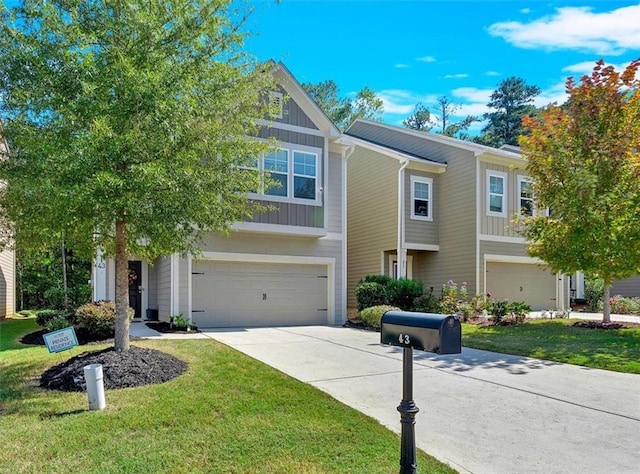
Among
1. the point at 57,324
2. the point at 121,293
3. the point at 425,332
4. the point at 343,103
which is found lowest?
the point at 57,324

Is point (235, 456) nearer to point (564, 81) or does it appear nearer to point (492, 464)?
point (492, 464)

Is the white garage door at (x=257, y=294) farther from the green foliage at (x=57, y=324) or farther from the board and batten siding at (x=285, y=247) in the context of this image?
the green foliage at (x=57, y=324)

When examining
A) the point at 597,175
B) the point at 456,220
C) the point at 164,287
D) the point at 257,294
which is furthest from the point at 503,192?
the point at 164,287

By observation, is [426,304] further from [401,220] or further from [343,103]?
[343,103]

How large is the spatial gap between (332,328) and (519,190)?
363 inches

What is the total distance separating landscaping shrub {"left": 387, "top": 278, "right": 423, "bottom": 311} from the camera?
14734 mm

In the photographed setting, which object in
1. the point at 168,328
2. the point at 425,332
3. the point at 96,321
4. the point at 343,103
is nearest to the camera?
the point at 425,332

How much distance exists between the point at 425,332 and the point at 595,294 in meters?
20.5

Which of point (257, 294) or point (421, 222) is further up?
point (421, 222)

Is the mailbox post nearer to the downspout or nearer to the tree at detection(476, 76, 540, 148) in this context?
the downspout

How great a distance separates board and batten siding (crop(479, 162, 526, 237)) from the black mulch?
41.5 ft

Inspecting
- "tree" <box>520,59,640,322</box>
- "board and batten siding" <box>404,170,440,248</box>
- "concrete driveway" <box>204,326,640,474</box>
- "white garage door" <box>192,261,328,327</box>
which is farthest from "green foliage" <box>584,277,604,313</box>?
"concrete driveway" <box>204,326,640,474</box>

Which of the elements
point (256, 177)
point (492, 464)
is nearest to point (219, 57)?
point (256, 177)

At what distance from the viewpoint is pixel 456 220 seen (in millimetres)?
17250
